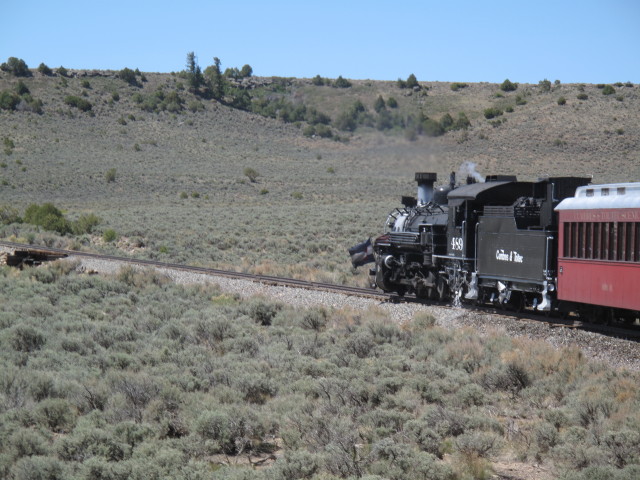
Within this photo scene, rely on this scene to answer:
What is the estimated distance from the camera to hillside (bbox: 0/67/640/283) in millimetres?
37312

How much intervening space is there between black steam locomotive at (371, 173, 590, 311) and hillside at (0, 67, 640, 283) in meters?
4.99

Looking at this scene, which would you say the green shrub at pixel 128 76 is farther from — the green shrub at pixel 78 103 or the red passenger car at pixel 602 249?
the red passenger car at pixel 602 249

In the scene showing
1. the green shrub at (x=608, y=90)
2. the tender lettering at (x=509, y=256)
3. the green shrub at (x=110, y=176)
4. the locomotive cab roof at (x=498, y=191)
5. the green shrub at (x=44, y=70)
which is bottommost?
the tender lettering at (x=509, y=256)

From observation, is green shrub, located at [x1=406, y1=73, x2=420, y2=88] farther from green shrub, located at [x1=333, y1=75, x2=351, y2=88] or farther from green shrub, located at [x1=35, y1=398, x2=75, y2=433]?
green shrub, located at [x1=35, y1=398, x2=75, y2=433]

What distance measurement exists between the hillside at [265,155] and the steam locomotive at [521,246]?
5532mm

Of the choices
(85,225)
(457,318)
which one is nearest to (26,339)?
(457,318)

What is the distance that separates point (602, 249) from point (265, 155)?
223 feet

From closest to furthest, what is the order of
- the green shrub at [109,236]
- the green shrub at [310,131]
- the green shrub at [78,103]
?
the green shrub at [109,236] → the green shrub at [310,131] → the green shrub at [78,103]

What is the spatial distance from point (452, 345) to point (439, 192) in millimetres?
8067

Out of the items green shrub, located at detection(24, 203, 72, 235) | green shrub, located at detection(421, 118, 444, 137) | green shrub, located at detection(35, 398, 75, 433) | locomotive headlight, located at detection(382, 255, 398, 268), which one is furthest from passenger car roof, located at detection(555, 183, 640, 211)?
green shrub, located at detection(24, 203, 72, 235)

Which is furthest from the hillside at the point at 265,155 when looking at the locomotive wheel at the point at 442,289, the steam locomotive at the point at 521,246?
the locomotive wheel at the point at 442,289

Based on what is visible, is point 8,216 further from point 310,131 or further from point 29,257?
point 310,131

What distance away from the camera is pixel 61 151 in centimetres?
7631

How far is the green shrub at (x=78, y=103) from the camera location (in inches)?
3479
